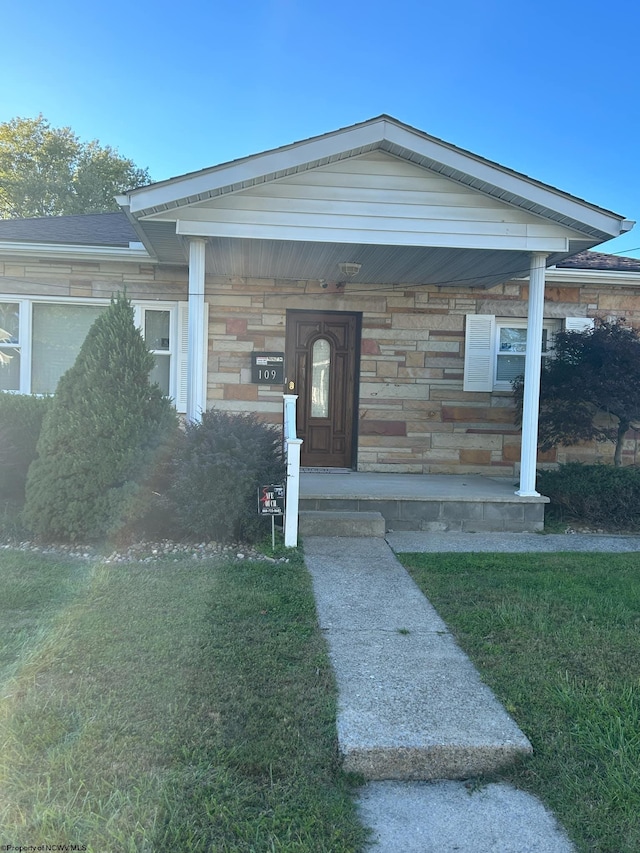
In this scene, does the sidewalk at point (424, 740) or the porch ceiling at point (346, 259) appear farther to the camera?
the porch ceiling at point (346, 259)

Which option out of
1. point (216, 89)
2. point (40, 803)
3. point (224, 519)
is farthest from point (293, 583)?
point (216, 89)

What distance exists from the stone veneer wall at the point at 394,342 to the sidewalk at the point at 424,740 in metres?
4.65

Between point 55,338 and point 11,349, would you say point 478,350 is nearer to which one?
point 55,338

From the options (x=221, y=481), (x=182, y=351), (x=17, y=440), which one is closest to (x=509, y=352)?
(x=182, y=351)

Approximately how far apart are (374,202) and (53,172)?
26.1m

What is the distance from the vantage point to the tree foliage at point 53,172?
26.5 metres

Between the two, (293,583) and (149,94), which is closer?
(293,583)

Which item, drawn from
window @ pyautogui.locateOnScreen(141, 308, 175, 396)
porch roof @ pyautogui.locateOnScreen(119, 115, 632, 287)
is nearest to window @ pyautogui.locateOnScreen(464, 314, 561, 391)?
porch roof @ pyautogui.locateOnScreen(119, 115, 632, 287)

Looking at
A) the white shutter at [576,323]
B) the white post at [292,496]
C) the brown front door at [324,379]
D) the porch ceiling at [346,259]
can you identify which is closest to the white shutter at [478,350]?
the porch ceiling at [346,259]

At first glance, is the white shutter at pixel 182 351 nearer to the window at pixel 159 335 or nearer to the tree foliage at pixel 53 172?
the window at pixel 159 335

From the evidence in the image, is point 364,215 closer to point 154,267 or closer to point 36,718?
point 154,267

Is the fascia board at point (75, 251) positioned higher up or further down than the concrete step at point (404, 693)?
higher up

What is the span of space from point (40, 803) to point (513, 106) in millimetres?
12342

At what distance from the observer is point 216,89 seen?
12.4 m
